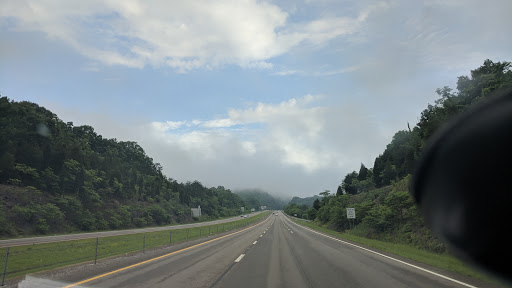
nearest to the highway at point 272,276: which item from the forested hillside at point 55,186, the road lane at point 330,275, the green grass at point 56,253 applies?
the road lane at point 330,275

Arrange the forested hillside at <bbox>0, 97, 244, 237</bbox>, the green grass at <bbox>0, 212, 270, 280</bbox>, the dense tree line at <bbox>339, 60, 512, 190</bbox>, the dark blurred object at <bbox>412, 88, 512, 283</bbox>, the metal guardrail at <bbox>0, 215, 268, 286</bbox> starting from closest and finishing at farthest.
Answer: the dark blurred object at <bbox>412, 88, 512, 283</bbox>, the metal guardrail at <bbox>0, 215, 268, 286</bbox>, the green grass at <bbox>0, 212, 270, 280</bbox>, the dense tree line at <bbox>339, 60, 512, 190</bbox>, the forested hillside at <bbox>0, 97, 244, 237</bbox>

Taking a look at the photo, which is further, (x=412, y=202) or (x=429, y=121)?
(x=429, y=121)

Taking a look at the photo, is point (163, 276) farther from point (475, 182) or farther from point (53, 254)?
point (53, 254)

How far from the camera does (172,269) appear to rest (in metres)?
11.1

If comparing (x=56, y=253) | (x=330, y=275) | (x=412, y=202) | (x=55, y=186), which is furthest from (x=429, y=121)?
(x=55, y=186)

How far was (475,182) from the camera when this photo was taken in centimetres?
255

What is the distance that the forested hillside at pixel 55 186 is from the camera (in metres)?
46.2

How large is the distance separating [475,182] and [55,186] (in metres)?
70.2

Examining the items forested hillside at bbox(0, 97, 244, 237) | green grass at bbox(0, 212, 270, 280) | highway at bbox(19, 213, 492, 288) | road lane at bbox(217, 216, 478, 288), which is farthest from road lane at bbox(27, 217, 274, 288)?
forested hillside at bbox(0, 97, 244, 237)

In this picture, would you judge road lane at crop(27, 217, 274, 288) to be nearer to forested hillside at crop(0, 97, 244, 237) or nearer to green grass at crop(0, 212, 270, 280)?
green grass at crop(0, 212, 270, 280)

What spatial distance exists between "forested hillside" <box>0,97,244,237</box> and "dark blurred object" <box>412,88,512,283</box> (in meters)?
48.8

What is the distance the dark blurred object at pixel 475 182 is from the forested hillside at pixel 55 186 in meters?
48.8

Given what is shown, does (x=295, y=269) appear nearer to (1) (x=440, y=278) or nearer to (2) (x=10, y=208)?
(1) (x=440, y=278)

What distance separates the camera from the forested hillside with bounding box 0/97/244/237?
46.2m
